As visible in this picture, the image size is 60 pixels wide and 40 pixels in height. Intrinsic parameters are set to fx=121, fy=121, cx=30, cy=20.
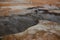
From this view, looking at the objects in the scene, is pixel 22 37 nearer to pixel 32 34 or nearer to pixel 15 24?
pixel 32 34

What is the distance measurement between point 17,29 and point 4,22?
21 cm

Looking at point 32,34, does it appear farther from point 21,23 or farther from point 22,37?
point 21,23

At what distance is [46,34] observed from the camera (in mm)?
980

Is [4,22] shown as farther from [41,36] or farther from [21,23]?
[41,36]

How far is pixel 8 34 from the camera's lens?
105 cm

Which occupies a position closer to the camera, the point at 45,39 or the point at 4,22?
the point at 45,39

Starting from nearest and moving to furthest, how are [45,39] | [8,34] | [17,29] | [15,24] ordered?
[45,39], [8,34], [17,29], [15,24]

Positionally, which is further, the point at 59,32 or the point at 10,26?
the point at 10,26

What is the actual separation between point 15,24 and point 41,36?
397 mm

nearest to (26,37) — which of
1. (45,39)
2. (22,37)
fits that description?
(22,37)

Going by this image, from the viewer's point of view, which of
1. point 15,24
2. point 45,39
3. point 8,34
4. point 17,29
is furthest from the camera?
point 15,24

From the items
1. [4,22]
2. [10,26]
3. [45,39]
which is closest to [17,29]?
[10,26]

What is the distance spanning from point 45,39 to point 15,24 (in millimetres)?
443

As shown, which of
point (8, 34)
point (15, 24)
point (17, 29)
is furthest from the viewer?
point (15, 24)
